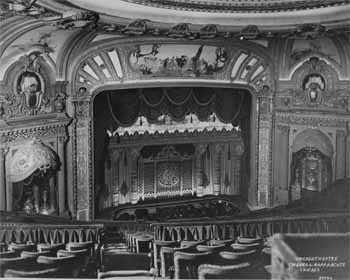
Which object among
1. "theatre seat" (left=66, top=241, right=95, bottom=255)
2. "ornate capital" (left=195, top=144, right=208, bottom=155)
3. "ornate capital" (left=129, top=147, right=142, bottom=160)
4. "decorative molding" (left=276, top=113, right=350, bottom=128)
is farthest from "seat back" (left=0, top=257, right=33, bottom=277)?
"ornate capital" (left=195, top=144, right=208, bottom=155)

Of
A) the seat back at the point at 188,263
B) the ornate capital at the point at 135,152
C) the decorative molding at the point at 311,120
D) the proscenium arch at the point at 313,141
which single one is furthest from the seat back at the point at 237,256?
the ornate capital at the point at 135,152

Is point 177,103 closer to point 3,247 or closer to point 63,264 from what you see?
point 63,264

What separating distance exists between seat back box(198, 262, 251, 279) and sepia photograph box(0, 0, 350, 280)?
0.05ft

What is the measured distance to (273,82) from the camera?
7.38 m

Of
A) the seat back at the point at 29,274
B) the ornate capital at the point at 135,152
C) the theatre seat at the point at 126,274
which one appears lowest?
the theatre seat at the point at 126,274

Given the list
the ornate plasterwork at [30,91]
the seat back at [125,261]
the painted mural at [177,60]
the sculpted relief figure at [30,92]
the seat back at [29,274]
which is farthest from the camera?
the painted mural at [177,60]

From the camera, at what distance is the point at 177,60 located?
7348 millimetres

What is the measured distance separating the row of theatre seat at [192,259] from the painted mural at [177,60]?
116 inches

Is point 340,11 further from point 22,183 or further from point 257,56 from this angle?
point 22,183

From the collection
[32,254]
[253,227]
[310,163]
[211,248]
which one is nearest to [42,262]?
[32,254]

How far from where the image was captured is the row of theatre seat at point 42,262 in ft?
16.1

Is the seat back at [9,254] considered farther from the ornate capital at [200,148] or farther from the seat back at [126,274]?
the ornate capital at [200,148]

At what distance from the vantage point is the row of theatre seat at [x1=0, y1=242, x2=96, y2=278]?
490cm

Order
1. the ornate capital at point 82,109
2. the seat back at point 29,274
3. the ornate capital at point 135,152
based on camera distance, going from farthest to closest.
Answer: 1. the ornate capital at point 135,152
2. the ornate capital at point 82,109
3. the seat back at point 29,274
